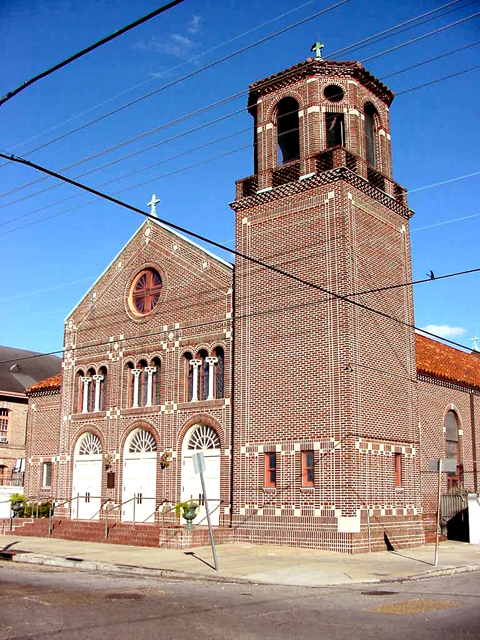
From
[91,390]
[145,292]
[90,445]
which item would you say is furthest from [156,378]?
[90,445]

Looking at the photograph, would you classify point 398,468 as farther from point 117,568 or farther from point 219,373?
point 117,568

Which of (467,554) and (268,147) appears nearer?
(467,554)

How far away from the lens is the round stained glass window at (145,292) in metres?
29.4

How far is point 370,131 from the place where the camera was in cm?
2722

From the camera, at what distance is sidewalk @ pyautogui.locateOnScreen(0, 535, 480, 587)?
16.3 m

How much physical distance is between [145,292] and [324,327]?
30.8 ft

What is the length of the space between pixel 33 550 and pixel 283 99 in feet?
55.0

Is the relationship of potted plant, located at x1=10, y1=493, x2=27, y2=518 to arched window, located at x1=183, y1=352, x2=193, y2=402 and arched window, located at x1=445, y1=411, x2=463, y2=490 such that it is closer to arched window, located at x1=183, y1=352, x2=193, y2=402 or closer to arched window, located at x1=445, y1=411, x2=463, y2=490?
arched window, located at x1=183, y1=352, x2=193, y2=402

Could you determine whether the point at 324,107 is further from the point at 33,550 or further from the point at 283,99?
the point at 33,550

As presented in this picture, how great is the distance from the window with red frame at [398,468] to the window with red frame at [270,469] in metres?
3.91

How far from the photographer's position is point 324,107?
25375 millimetres

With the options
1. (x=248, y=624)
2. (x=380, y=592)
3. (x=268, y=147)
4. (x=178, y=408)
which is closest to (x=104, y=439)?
(x=178, y=408)

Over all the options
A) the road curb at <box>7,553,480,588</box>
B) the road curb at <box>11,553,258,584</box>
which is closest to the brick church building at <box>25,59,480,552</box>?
the road curb at <box>7,553,480,588</box>

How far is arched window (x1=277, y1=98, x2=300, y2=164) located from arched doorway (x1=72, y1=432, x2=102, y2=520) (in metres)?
13.4
